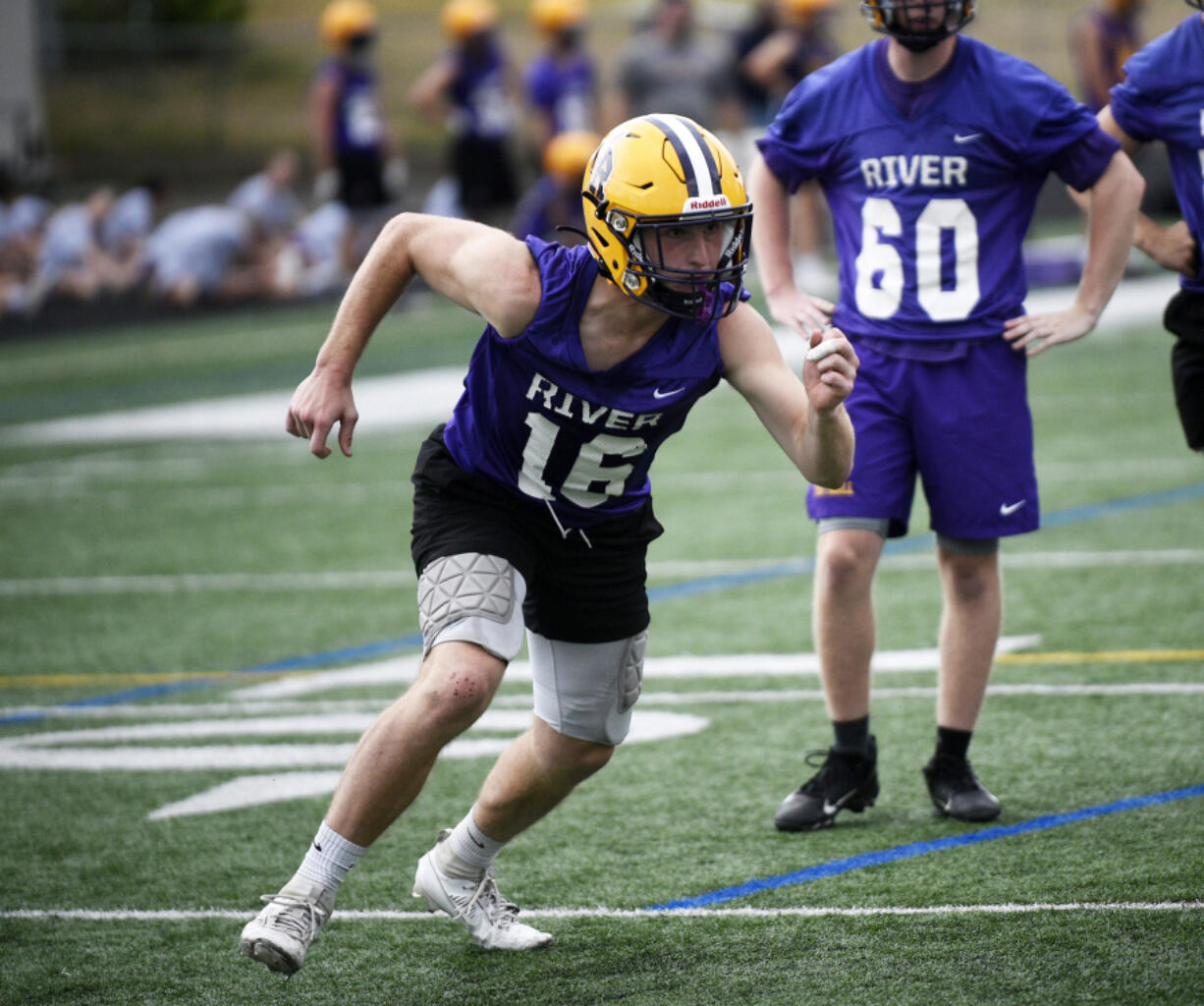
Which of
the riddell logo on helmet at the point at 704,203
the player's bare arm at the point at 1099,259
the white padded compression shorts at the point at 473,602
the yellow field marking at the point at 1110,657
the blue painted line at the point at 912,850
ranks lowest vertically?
the yellow field marking at the point at 1110,657

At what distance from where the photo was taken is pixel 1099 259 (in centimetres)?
499

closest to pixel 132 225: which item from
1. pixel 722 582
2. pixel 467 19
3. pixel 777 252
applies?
pixel 467 19

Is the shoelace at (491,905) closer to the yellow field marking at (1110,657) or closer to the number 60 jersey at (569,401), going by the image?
the number 60 jersey at (569,401)

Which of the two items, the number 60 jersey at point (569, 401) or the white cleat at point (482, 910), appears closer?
the number 60 jersey at point (569, 401)

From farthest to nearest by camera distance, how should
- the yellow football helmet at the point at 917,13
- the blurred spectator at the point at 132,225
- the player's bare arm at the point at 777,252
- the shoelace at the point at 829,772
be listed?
the blurred spectator at the point at 132,225, the player's bare arm at the point at 777,252, the shoelace at the point at 829,772, the yellow football helmet at the point at 917,13

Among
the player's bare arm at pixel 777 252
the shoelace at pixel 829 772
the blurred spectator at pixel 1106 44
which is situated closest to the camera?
the shoelace at pixel 829 772

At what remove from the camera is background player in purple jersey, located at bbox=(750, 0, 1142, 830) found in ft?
15.9

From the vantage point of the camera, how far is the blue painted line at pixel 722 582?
21.6 feet

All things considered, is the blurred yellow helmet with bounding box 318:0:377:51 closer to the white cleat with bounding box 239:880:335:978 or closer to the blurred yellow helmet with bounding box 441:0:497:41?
the blurred yellow helmet with bounding box 441:0:497:41

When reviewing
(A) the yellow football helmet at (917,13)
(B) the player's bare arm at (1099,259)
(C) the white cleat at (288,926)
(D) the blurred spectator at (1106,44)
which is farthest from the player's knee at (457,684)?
(D) the blurred spectator at (1106,44)

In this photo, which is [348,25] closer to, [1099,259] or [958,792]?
[1099,259]

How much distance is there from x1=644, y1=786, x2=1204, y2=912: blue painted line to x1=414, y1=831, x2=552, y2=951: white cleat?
1.12 feet

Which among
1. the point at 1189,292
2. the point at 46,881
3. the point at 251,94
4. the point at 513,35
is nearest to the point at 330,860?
the point at 46,881

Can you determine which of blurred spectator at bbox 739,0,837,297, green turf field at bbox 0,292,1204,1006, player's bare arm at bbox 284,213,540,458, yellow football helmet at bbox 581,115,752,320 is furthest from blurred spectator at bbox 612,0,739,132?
yellow football helmet at bbox 581,115,752,320
